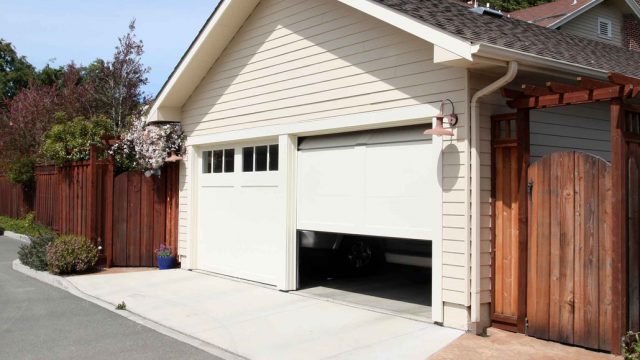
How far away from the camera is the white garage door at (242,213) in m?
9.93

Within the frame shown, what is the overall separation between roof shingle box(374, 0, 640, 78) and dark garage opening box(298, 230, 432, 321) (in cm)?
348

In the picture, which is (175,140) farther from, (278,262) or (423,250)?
(423,250)

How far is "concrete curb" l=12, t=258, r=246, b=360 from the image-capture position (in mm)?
6421

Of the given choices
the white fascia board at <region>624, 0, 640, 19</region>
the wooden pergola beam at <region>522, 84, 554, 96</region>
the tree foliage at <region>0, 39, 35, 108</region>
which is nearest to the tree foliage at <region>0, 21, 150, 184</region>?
the wooden pergola beam at <region>522, 84, 554, 96</region>

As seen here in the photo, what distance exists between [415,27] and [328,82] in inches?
82.3

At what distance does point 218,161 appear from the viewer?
11570 millimetres

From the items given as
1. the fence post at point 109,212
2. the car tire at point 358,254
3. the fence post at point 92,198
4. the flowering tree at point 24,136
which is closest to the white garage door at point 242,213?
the car tire at point 358,254

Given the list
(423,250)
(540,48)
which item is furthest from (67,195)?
(540,48)

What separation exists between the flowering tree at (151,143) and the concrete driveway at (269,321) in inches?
106

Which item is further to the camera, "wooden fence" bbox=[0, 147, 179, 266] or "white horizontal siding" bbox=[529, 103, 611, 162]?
"wooden fence" bbox=[0, 147, 179, 266]

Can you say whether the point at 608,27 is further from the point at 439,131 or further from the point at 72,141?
the point at 72,141

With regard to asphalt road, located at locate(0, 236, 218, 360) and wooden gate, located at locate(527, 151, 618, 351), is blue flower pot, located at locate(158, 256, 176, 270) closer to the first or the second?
asphalt road, located at locate(0, 236, 218, 360)

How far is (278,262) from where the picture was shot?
962 centimetres

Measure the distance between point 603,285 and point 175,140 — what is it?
349 inches
